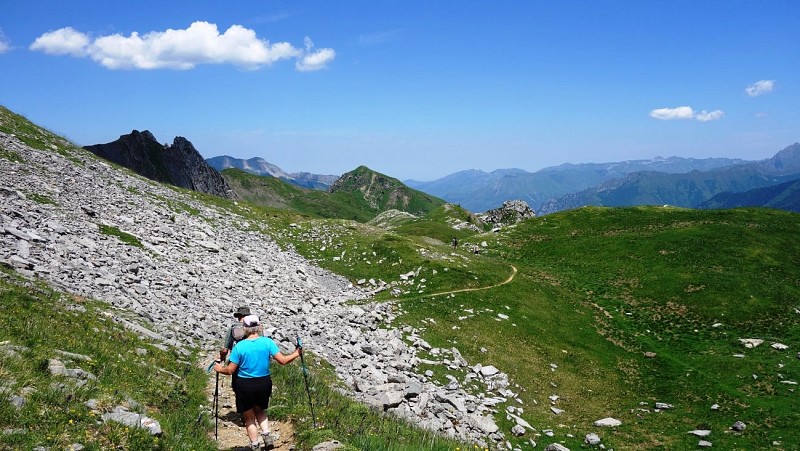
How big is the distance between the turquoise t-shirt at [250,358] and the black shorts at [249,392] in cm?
13

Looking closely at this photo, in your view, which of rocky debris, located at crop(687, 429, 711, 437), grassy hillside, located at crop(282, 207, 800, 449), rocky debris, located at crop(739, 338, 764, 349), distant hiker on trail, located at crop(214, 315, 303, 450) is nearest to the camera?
distant hiker on trail, located at crop(214, 315, 303, 450)

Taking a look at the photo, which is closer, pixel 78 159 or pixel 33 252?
pixel 33 252

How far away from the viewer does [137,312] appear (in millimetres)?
20953

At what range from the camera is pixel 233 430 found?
533 inches

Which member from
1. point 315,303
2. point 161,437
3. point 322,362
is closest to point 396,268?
point 315,303

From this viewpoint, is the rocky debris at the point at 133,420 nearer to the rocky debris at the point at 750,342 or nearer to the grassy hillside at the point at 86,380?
the grassy hillside at the point at 86,380

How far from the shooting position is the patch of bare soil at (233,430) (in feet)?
40.0

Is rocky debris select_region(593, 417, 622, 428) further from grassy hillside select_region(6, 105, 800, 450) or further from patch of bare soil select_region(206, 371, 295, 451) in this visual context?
patch of bare soil select_region(206, 371, 295, 451)

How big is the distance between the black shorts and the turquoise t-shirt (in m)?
Answer: 0.13

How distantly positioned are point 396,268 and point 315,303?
49.4ft

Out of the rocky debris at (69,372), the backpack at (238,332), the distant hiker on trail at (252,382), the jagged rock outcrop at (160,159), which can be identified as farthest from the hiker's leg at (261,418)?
the jagged rock outcrop at (160,159)

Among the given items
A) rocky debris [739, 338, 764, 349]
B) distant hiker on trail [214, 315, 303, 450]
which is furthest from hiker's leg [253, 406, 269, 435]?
rocky debris [739, 338, 764, 349]

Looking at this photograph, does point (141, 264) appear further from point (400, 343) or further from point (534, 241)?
point (534, 241)

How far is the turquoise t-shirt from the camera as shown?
37.8 ft
